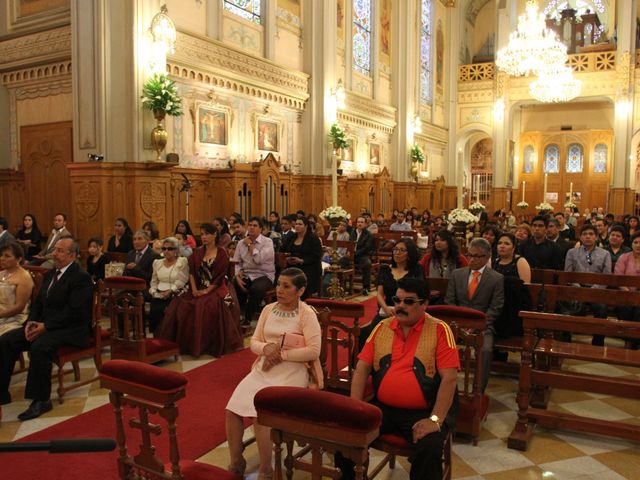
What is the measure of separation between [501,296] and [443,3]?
24312 mm

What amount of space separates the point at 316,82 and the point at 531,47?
6.51 m

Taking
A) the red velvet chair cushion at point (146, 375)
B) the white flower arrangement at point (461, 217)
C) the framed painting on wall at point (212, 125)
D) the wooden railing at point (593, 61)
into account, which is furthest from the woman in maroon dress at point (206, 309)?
the wooden railing at point (593, 61)

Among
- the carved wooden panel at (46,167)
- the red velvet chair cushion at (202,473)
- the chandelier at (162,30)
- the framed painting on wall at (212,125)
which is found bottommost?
the red velvet chair cushion at (202,473)

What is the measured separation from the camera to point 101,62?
9.97m

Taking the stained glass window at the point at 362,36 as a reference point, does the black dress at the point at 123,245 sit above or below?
below

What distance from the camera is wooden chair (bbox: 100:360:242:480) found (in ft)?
8.74

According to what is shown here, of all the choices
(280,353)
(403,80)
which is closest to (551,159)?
(403,80)

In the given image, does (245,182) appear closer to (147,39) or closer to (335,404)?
(147,39)

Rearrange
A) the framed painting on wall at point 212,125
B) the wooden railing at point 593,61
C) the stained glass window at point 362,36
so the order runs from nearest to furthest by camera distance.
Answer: the framed painting on wall at point 212,125 → the stained glass window at point 362,36 → the wooden railing at point 593,61

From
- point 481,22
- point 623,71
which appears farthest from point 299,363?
point 481,22

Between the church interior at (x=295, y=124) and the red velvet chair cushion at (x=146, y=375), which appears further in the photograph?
the church interior at (x=295, y=124)

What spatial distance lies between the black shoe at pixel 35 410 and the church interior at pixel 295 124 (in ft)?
0.23

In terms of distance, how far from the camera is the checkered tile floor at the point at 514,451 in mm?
4012

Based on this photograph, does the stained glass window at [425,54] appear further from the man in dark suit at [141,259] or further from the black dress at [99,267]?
the black dress at [99,267]
